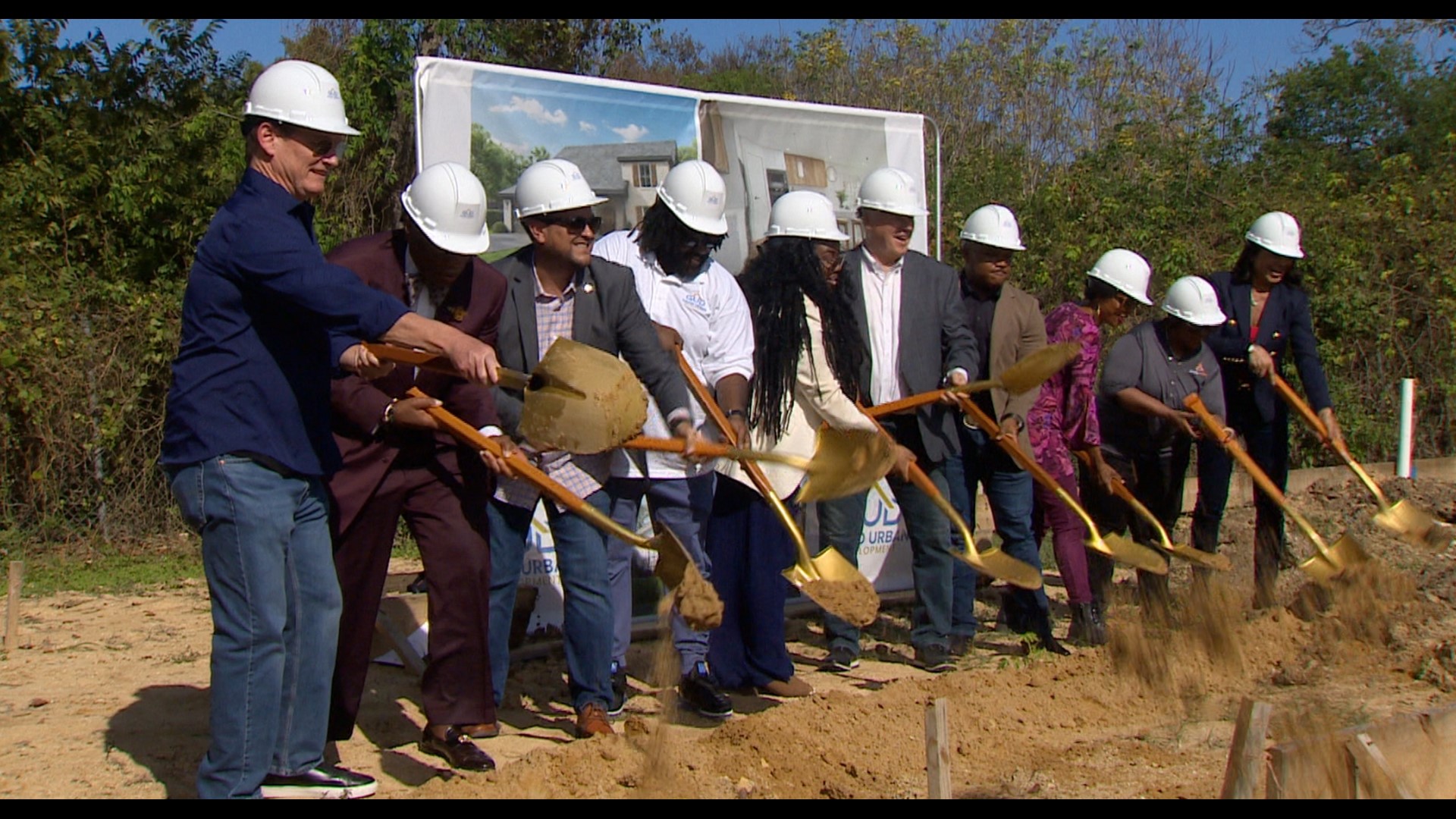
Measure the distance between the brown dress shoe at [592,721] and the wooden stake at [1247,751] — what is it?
7.04 ft

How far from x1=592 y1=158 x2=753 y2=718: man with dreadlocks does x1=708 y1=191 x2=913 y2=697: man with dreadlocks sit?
5.2 inches

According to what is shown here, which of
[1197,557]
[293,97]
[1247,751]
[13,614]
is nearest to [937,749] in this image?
[1247,751]

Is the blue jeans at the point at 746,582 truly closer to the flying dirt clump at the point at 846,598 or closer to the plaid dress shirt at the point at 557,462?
the flying dirt clump at the point at 846,598

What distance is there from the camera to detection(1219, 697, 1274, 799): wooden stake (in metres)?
3.65

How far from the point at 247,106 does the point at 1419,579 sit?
21.2 feet

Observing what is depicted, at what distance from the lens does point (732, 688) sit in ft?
19.6

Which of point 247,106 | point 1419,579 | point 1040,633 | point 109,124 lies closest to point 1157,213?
point 1419,579

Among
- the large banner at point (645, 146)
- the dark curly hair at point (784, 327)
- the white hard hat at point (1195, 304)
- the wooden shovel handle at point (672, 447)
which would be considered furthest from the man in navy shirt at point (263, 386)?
the white hard hat at point (1195, 304)

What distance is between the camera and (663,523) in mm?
5227

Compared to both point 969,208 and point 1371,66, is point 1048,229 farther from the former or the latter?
point 1371,66

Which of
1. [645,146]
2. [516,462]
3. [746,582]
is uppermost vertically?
[645,146]

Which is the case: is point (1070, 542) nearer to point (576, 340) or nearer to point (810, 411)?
point (810, 411)

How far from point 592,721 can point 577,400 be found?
148 centimetres

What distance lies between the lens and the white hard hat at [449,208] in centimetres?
461
